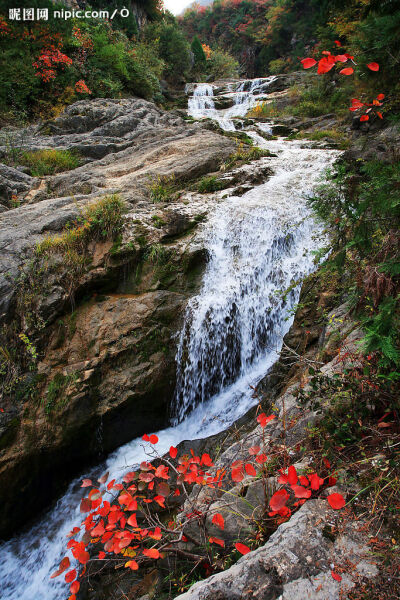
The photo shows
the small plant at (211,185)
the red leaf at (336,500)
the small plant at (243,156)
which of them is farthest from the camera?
the small plant at (243,156)

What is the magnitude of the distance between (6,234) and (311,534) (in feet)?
18.4

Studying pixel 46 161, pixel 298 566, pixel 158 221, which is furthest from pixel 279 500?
pixel 46 161

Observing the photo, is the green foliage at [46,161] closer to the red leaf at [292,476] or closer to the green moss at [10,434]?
the green moss at [10,434]

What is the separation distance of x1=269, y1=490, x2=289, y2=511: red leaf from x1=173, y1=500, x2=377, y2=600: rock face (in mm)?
96

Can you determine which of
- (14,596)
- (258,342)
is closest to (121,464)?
(14,596)

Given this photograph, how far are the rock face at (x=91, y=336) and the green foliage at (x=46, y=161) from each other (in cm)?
264

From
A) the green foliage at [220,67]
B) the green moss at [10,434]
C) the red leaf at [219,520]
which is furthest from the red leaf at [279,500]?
the green foliage at [220,67]

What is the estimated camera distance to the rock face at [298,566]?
1.14 m

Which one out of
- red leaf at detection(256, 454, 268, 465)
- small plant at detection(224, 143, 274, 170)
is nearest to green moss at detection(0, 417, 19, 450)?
red leaf at detection(256, 454, 268, 465)

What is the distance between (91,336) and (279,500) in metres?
3.49

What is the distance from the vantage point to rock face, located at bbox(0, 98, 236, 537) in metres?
3.68

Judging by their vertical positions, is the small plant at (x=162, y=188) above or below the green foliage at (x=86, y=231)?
above

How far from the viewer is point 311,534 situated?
4.35ft

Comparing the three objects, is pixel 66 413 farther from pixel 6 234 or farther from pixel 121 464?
pixel 6 234
